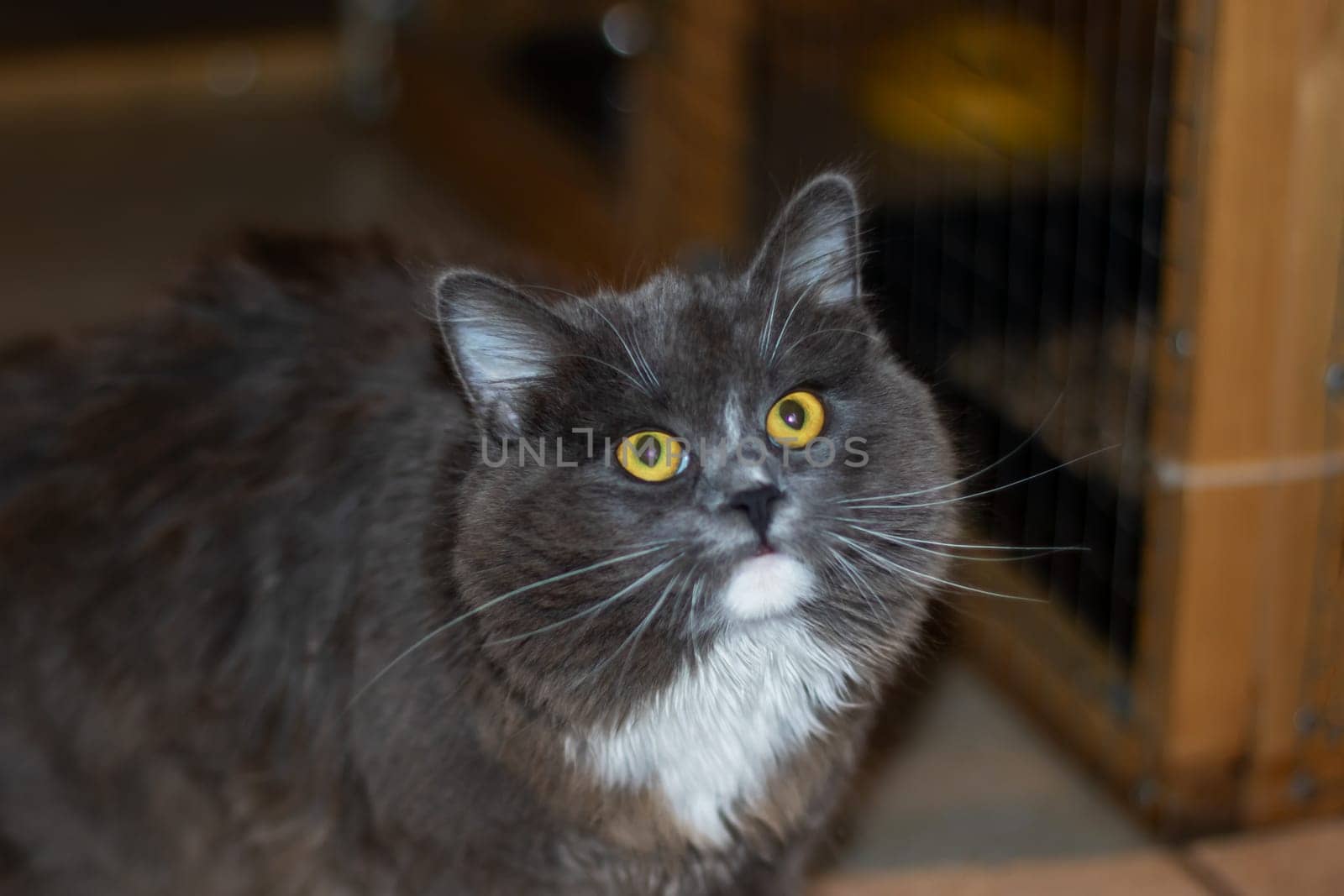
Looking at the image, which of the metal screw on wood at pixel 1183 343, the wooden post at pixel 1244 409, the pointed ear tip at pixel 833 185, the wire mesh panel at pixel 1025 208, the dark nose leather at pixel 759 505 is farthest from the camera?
the wire mesh panel at pixel 1025 208

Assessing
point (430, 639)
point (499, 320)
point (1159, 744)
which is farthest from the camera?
point (1159, 744)

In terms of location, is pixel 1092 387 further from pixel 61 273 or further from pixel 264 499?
pixel 61 273

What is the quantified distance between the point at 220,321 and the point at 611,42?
1620 millimetres

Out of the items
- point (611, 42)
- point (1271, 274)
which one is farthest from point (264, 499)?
point (611, 42)

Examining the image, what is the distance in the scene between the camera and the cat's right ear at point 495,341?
4.04 ft

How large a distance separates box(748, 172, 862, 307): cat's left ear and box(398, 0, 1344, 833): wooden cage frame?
22 cm

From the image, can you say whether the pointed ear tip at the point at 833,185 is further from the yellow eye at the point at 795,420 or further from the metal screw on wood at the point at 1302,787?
the metal screw on wood at the point at 1302,787

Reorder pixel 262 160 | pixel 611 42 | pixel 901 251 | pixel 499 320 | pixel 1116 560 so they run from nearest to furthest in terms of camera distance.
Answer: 1. pixel 499 320
2. pixel 1116 560
3. pixel 901 251
4. pixel 611 42
5. pixel 262 160

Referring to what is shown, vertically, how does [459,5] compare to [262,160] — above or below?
above

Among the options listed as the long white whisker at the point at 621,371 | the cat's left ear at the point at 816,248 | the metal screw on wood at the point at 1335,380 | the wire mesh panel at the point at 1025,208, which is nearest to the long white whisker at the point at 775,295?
Result: the cat's left ear at the point at 816,248

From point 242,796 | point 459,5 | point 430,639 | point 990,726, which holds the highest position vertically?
point 459,5

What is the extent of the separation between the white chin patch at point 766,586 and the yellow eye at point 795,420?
11 cm

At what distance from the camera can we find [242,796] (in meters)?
1.51

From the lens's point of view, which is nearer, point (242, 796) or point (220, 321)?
point (242, 796)
